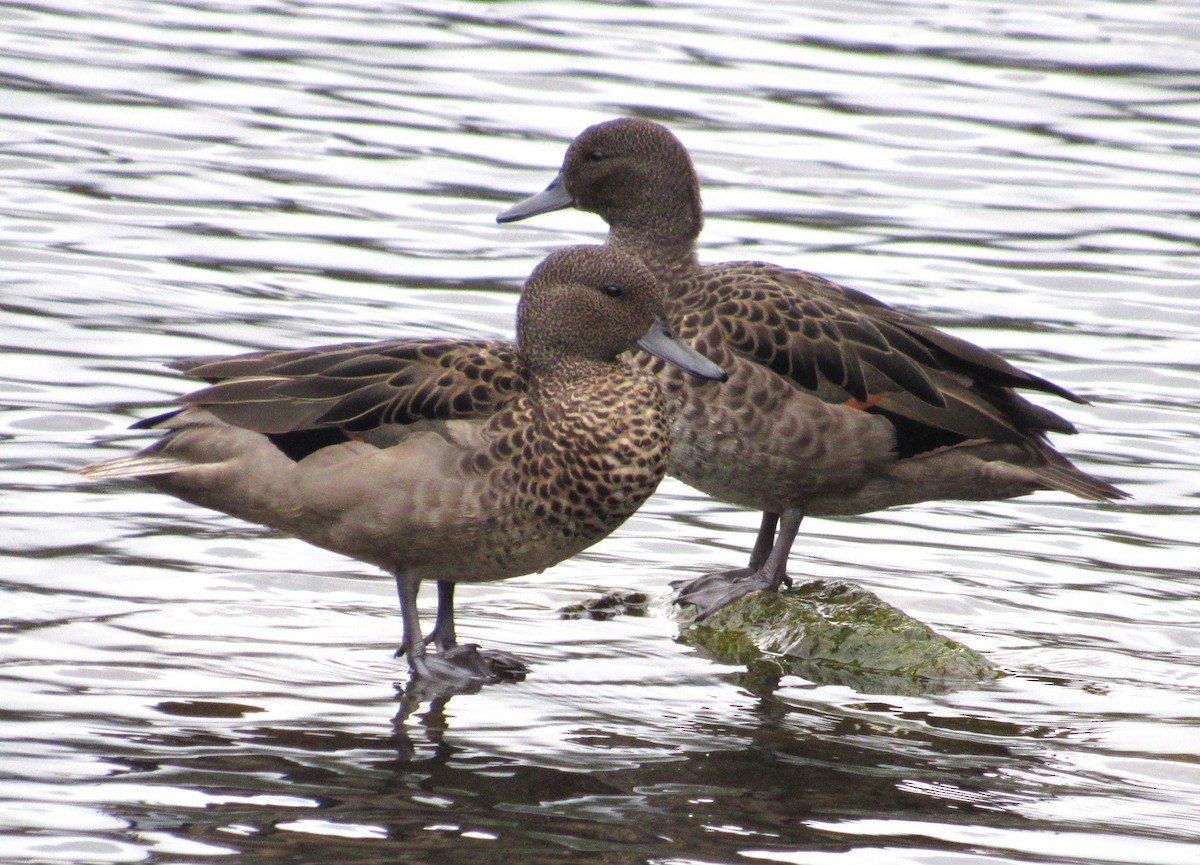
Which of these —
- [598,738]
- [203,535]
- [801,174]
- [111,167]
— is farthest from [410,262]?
[598,738]

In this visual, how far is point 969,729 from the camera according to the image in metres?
6.00

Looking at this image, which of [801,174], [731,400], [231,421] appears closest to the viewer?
[231,421]

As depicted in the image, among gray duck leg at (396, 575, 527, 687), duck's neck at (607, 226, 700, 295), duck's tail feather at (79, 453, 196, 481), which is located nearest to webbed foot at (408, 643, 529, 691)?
gray duck leg at (396, 575, 527, 687)

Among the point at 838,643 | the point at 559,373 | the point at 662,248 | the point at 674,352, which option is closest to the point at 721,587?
the point at 838,643

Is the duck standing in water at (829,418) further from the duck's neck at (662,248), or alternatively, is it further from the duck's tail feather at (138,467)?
the duck's tail feather at (138,467)

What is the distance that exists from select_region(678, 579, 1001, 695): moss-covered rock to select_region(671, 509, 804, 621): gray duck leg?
0.11ft

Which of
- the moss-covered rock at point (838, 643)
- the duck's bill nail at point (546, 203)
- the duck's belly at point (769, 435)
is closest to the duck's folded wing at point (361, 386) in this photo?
the duck's belly at point (769, 435)

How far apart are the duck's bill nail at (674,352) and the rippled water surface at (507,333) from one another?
3.14 feet

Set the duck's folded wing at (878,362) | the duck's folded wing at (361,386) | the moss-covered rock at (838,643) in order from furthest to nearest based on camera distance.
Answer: the duck's folded wing at (878,362) → the moss-covered rock at (838,643) → the duck's folded wing at (361,386)

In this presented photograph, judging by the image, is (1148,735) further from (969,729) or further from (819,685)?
(819,685)

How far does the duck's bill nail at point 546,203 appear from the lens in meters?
8.20

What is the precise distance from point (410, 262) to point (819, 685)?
5383 mm

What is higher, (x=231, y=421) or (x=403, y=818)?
(x=231, y=421)

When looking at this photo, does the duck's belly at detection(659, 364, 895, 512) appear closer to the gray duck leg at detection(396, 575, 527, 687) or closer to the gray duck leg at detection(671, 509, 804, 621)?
the gray duck leg at detection(671, 509, 804, 621)
